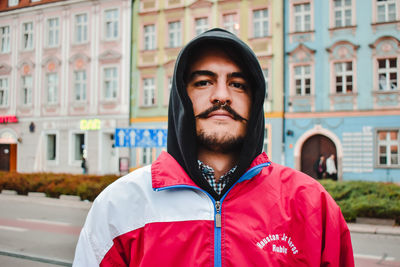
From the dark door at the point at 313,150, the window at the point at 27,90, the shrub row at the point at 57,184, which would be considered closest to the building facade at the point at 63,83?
the window at the point at 27,90

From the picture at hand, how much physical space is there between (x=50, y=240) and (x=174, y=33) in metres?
16.7

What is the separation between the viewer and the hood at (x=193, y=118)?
66.4 inches

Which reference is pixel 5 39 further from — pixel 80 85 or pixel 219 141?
pixel 219 141

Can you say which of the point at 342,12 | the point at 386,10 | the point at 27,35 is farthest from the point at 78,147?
the point at 386,10

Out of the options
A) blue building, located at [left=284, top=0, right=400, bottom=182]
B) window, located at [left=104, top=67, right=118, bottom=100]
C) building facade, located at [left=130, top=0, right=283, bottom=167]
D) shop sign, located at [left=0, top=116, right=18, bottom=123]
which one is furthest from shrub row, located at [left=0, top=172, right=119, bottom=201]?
shop sign, located at [left=0, top=116, right=18, bottom=123]

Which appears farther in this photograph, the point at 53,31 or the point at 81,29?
the point at 53,31

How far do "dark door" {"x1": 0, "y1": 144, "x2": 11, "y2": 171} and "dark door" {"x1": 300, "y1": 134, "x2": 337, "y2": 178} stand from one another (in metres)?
19.0

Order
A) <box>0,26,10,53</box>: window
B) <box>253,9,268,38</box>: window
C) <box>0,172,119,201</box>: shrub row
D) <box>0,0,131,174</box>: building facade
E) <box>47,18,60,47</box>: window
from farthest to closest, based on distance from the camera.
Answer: <box>0,26,10,53</box>: window, <box>47,18,60,47</box>: window, <box>0,0,131,174</box>: building facade, <box>253,9,268,38</box>: window, <box>0,172,119,201</box>: shrub row

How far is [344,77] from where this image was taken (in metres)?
18.5

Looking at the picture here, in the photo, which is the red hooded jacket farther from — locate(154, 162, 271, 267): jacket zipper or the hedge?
the hedge

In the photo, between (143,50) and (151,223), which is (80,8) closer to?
(143,50)

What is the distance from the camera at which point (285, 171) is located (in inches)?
71.1

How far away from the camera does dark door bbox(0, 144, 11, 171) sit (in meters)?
26.6

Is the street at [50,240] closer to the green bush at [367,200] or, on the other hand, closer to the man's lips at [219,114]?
the green bush at [367,200]
